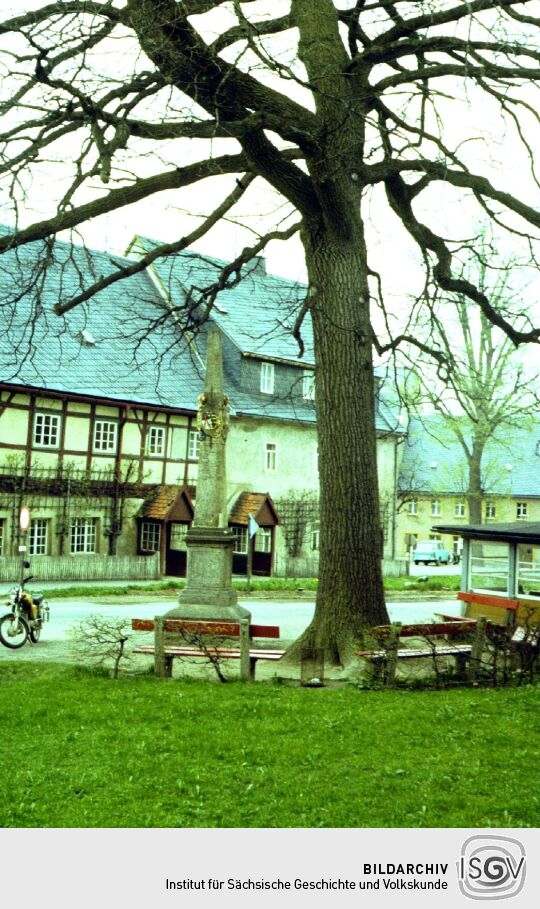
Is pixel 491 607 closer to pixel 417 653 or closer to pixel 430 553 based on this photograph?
pixel 417 653

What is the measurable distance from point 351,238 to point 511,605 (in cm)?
723

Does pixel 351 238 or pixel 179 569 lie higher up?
pixel 351 238

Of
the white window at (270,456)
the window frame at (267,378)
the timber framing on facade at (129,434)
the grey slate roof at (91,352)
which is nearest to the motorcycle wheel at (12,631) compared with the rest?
the timber framing on facade at (129,434)

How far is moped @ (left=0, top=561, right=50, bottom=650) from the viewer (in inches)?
630

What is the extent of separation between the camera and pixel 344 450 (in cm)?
1274

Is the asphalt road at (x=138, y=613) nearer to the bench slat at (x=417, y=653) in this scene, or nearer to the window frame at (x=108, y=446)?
the bench slat at (x=417, y=653)

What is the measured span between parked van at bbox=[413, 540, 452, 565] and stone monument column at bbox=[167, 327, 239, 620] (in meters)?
43.2

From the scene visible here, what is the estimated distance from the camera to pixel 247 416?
39.6 metres

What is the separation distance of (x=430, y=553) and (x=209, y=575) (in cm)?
4394

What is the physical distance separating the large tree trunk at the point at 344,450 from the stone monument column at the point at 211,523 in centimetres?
359

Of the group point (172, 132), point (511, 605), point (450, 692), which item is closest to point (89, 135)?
point (172, 132)

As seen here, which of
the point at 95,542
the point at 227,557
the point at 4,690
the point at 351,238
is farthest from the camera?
the point at 95,542

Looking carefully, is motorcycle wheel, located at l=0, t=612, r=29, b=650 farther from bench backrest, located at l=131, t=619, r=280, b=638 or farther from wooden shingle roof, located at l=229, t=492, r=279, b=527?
wooden shingle roof, located at l=229, t=492, r=279, b=527
